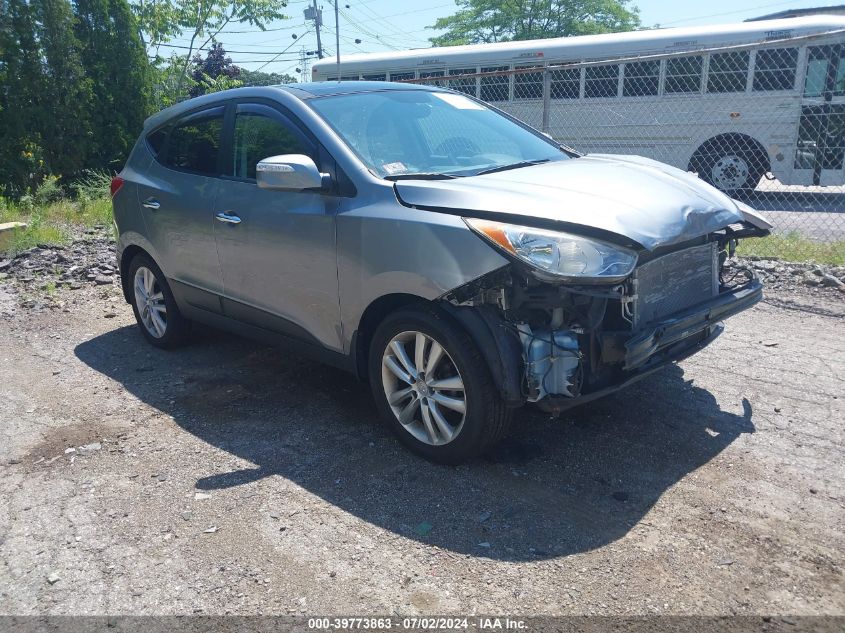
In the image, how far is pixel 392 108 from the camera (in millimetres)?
4410

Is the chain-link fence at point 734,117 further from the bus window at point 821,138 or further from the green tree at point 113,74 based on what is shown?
the green tree at point 113,74

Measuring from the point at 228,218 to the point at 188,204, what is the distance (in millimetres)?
536

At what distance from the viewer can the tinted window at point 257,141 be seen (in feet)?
13.9

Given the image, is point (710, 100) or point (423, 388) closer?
point (423, 388)

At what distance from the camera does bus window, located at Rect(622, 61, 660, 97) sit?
12820mm

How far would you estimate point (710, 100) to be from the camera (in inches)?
489

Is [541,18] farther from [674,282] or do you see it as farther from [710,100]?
[674,282]

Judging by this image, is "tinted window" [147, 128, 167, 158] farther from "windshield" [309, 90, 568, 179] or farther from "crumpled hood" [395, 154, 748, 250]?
"crumpled hood" [395, 154, 748, 250]

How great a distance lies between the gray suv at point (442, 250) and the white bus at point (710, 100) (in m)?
6.79

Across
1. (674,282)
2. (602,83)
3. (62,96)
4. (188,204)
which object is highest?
(602,83)

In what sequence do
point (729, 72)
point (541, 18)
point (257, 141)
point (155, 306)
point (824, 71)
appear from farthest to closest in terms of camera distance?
point (541, 18) < point (729, 72) < point (824, 71) < point (155, 306) < point (257, 141)

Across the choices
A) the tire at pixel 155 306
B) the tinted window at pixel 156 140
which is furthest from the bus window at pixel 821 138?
the tire at pixel 155 306

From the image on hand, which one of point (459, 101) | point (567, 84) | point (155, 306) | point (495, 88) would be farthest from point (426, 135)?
point (495, 88)

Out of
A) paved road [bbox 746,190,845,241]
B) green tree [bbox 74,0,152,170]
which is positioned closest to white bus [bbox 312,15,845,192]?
paved road [bbox 746,190,845,241]
